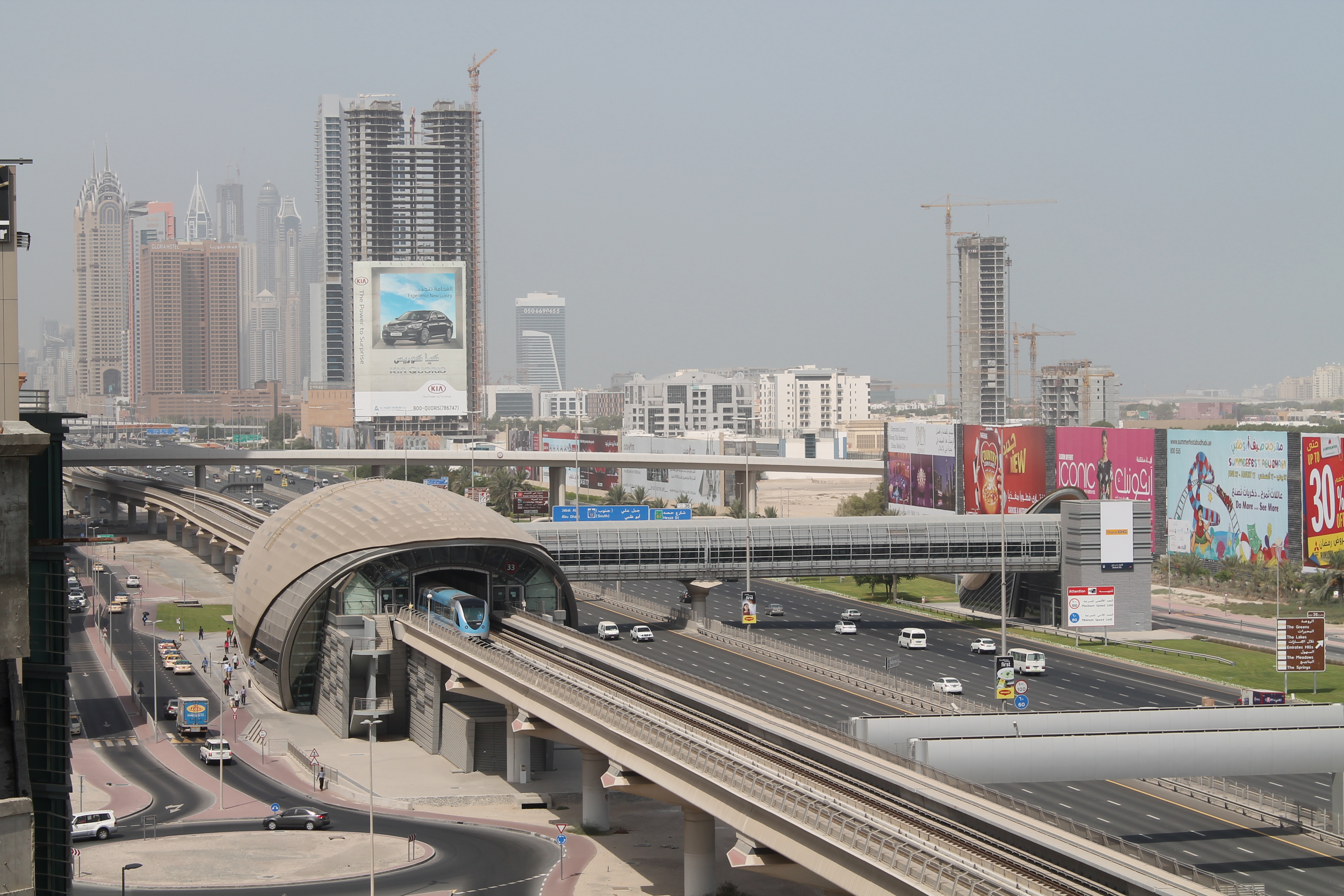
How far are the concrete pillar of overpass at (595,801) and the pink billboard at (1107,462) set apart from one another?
9356 centimetres

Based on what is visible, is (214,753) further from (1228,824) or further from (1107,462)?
(1107,462)

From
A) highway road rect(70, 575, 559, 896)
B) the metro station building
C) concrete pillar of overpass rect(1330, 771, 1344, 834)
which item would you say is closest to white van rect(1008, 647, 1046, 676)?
the metro station building

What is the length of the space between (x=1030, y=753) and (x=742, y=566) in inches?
2261

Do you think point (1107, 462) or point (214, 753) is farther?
point (1107, 462)

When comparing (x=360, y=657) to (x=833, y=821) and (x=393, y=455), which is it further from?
(x=393, y=455)

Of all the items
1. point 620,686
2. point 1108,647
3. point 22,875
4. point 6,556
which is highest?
point 6,556

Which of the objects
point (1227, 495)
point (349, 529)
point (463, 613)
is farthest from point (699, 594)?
point (1227, 495)

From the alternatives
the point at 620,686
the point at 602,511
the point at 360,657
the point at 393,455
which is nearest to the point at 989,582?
the point at 602,511

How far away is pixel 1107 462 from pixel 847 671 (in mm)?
68609

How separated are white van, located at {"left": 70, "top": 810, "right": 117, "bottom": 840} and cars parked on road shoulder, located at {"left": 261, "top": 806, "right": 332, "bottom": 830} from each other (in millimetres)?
5227

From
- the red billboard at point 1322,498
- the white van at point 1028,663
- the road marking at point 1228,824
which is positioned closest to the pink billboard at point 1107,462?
the red billboard at point 1322,498

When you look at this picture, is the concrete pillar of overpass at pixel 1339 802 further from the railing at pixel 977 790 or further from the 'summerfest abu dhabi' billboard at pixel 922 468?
the 'summerfest abu dhabi' billboard at pixel 922 468

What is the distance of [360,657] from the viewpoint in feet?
231

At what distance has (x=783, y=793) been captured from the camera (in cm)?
3550
